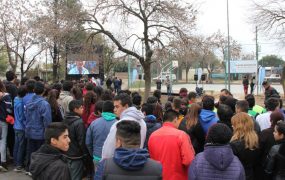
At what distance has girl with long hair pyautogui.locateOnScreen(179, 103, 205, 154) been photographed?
18.5 feet

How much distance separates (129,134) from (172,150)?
1270 millimetres

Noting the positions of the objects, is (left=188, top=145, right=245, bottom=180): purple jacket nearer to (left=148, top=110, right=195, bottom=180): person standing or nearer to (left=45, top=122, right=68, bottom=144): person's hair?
(left=148, top=110, right=195, bottom=180): person standing

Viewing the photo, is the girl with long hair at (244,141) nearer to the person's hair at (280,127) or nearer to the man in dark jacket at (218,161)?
the person's hair at (280,127)

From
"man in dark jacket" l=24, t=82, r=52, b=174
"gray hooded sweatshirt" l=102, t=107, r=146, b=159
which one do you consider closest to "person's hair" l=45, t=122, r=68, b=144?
"gray hooded sweatshirt" l=102, t=107, r=146, b=159

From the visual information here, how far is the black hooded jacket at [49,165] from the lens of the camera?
134 inches

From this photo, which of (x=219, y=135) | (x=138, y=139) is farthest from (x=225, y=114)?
(x=138, y=139)

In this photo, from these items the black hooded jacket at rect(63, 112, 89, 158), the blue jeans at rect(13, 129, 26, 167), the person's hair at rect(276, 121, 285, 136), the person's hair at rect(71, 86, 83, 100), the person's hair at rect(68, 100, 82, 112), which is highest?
the person's hair at rect(71, 86, 83, 100)

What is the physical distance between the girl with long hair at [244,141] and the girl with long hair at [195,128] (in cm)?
94

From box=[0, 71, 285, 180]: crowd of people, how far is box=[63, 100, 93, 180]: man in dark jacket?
0.05ft

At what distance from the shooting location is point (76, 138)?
6.16m

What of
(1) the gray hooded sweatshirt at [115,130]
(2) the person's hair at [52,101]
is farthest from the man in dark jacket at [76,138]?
(1) the gray hooded sweatshirt at [115,130]

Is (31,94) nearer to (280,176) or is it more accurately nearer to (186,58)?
(280,176)

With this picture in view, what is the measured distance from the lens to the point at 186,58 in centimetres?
1898

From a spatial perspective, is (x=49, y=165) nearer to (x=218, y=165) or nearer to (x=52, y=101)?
(x=218, y=165)
